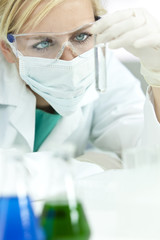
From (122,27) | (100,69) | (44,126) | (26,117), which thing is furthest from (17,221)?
(44,126)

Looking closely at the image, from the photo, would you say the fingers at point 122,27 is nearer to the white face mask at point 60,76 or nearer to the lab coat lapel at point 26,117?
the white face mask at point 60,76

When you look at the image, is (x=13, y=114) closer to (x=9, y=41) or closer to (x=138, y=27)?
(x=9, y=41)

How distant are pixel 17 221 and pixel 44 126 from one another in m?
1.52

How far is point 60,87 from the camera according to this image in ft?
6.24

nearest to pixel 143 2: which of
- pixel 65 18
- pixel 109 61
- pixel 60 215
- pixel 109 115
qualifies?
pixel 109 61

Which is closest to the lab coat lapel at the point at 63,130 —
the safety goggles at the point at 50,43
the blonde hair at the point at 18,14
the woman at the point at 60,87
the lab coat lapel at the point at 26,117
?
the woman at the point at 60,87

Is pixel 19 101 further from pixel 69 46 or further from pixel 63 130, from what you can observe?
pixel 69 46

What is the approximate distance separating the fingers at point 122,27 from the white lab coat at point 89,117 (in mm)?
595

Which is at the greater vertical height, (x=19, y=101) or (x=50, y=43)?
(x=50, y=43)

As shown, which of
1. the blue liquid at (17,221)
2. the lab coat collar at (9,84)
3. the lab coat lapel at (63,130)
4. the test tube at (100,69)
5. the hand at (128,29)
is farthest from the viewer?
the lab coat lapel at (63,130)

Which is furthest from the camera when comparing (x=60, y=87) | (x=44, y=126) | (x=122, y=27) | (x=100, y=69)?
(x=44, y=126)

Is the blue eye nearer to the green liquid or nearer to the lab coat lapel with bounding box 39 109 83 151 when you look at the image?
the lab coat lapel with bounding box 39 109 83 151

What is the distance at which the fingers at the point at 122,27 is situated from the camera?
1.55m

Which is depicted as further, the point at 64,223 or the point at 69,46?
the point at 69,46
